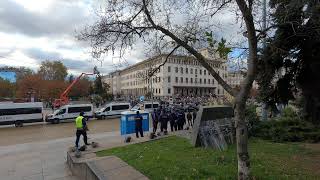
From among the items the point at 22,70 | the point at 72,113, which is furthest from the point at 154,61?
the point at 22,70

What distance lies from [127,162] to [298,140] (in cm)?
835

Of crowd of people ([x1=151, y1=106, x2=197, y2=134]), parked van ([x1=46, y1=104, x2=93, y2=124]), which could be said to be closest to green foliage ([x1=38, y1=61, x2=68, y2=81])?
parked van ([x1=46, y1=104, x2=93, y2=124])

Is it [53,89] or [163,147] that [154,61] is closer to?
[163,147]

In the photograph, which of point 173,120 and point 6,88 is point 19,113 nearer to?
point 173,120

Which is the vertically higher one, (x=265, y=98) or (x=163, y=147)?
(x=265, y=98)

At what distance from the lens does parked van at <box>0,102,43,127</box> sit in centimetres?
3641

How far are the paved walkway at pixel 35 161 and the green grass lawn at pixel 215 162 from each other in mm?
3167

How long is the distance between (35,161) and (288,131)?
11.3 meters

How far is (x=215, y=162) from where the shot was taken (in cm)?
985

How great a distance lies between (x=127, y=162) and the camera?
10930mm

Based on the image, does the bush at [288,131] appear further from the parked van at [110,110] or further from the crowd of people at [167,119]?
the parked van at [110,110]

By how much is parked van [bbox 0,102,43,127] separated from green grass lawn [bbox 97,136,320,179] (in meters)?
27.2

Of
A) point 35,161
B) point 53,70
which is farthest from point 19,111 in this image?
point 53,70

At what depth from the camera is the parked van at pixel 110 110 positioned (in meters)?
44.4
